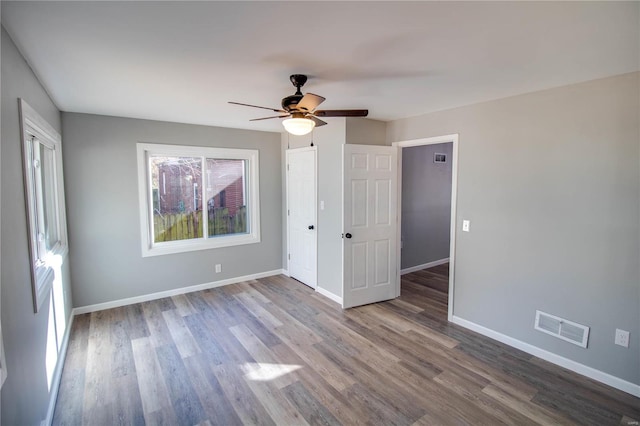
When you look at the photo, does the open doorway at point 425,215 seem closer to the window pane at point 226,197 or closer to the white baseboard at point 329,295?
the white baseboard at point 329,295

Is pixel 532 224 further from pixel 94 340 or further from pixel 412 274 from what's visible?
pixel 94 340

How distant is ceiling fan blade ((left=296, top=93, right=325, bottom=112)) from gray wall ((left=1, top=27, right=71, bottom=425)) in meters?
1.61

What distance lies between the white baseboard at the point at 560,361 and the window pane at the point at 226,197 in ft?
11.4

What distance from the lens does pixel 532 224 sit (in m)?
2.87

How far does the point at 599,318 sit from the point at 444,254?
345 cm

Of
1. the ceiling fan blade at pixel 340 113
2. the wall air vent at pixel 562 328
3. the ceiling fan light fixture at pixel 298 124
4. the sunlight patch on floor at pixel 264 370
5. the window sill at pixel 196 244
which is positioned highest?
the ceiling fan blade at pixel 340 113

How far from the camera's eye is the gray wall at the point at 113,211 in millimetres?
3662

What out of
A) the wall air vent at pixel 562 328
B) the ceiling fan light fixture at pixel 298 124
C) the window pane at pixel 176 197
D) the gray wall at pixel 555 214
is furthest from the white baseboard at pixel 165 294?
the wall air vent at pixel 562 328

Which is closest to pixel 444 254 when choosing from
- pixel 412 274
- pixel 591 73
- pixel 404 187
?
pixel 412 274

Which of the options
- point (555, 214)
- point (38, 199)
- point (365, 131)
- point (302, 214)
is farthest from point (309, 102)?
point (302, 214)

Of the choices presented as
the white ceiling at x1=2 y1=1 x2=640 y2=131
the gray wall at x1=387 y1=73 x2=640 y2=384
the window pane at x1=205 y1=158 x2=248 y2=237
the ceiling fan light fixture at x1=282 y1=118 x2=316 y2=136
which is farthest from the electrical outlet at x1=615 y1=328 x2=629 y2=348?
the window pane at x1=205 y1=158 x2=248 y2=237

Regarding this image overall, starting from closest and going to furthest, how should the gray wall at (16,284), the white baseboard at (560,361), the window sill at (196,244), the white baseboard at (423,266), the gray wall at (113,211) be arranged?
the gray wall at (16,284) → the white baseboard at (560,361) → the gray wall at (113,211) → the window sill at (196,244) → the white baseboard at (423,266)

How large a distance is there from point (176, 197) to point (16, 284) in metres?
2.87

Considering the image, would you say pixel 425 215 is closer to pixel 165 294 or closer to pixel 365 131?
pixel 365 131
